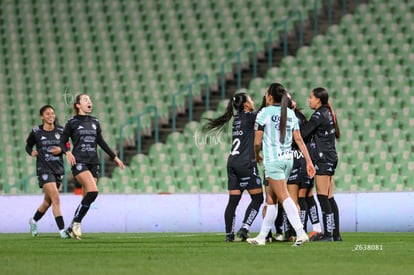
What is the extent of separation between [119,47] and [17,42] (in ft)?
9.70

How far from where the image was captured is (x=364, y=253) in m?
10.9

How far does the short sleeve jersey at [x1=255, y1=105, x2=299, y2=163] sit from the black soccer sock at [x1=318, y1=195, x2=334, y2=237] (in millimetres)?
1494

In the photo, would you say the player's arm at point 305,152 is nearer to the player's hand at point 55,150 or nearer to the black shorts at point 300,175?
the black shorts at point 300,175

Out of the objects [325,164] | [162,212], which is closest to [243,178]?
[325,164]

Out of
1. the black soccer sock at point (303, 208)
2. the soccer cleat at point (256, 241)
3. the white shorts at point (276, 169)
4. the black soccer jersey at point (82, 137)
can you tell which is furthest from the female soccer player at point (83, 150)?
the white shorts at point (276, 169)

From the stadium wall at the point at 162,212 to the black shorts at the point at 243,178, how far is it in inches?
160

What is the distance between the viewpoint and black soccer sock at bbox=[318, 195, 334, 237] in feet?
42.9

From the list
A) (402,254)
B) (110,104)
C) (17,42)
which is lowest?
(402,254)

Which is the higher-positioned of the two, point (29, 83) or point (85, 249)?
point (29, 83)

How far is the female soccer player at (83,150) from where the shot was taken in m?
14.5

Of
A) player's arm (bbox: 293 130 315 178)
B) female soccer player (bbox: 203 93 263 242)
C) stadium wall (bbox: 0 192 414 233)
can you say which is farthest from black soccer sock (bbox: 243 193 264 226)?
stadium wall (bbox: 0 192 414 233)

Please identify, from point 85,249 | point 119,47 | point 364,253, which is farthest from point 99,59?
point 364,253

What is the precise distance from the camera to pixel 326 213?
43.3 ft

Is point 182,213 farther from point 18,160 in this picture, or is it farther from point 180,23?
point 180,23
